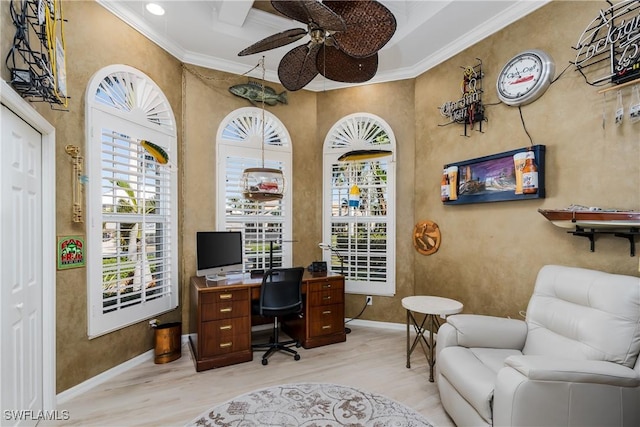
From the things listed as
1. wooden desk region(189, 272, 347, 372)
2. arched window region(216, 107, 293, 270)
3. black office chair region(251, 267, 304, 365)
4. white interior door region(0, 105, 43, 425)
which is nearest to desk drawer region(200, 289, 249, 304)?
wooden desk region(189, 272, 347, 372)

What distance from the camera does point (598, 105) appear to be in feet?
7.72

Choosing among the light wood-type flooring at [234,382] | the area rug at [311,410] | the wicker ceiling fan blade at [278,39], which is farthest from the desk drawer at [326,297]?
the wicker ceiling fan blade at [278,39]

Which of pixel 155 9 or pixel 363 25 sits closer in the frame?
pixel 363 25

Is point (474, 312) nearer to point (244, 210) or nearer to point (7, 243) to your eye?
point (244, 210)

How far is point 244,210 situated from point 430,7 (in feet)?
9.93

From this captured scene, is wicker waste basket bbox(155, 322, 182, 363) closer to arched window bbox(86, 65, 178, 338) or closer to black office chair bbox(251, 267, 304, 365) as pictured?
arched window bbox(86, 65, 178, 338)

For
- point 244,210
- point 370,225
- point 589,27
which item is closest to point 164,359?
point 244,210

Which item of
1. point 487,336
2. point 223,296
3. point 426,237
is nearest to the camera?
point 487,336

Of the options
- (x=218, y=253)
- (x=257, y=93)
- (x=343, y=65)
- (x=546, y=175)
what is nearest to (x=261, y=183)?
(x=218, y=253)

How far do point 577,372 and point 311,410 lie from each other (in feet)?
5.70

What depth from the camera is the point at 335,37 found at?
70.8 inches

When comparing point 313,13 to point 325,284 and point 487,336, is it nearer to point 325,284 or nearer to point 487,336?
point 487,336

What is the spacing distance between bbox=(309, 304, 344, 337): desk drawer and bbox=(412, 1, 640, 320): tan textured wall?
1.11 metres

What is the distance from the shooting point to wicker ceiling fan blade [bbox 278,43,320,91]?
2102 millimetres
